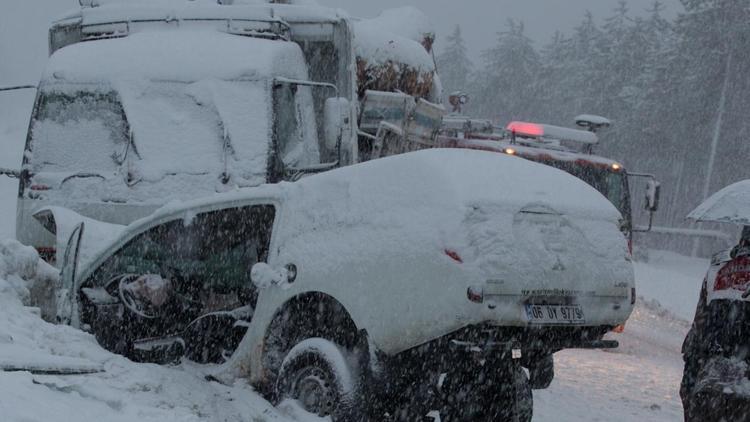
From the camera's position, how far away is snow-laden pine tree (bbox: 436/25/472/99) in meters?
76.7

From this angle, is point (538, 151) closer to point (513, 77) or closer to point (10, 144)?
point (10, 144)

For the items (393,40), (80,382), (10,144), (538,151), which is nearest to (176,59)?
(393,40)

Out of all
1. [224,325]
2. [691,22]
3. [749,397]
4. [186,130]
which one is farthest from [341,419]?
[691,22]

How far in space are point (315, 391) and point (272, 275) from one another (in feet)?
2.72

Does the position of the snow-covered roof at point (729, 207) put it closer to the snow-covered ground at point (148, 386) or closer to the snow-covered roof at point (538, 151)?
the snow-covered ground at point (148, 386)

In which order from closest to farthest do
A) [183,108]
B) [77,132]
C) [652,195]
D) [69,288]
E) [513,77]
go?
[69,288] < [183,108] < [77,132] < [652,195] < [513,77]

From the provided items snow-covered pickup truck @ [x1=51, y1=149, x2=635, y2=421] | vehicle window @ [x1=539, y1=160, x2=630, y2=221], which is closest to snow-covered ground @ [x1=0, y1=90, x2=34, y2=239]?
snow-covered pickup truck @ [x1=51, y1=149, x2=635, y2=421]

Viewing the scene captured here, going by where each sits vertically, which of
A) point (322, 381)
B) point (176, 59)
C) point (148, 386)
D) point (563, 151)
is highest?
point (176, 59)

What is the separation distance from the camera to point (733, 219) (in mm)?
4930

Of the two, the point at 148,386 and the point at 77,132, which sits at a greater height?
the point at 77,132

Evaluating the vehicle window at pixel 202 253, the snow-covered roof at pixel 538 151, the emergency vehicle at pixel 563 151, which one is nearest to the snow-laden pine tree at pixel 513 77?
the emergency vehicle at pixel 563 151

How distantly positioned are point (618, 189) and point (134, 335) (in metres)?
8.46

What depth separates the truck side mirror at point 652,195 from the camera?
41.7 feet

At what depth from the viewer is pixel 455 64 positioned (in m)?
77.2
